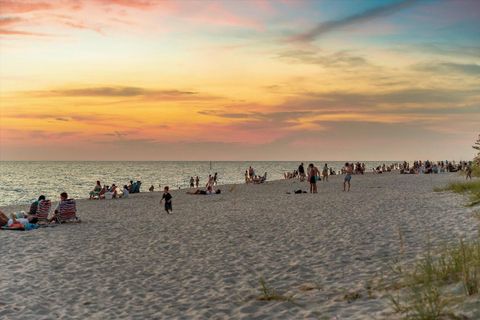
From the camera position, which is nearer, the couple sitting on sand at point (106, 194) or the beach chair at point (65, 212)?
the beach chair at point (65, 212)

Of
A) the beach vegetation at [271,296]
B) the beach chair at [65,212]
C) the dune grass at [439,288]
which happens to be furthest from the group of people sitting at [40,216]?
the dune grass at [439,288]

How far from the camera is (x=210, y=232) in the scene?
16.0 m

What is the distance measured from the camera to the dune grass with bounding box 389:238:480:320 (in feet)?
19.1

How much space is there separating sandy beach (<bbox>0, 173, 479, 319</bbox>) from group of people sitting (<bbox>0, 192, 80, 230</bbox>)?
2.46ft

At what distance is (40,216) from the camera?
1958 cm

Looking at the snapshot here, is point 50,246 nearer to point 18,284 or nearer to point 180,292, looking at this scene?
point 18,284

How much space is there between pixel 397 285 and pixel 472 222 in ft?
25.1

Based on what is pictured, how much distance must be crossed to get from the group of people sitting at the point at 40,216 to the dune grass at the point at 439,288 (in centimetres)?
1488

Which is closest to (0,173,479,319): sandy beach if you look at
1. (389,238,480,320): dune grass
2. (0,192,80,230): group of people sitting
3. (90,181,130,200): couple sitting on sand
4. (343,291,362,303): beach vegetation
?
(343,291,362,303): beach vegetation

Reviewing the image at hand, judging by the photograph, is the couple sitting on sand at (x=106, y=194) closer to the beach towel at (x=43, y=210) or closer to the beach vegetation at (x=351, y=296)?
the beach towel at (x=43, y=210)

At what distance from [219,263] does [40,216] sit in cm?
1143

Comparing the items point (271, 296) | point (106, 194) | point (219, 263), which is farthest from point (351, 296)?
point (106, 194)

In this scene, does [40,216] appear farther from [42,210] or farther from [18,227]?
[18,227]

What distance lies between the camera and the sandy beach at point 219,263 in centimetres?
792
